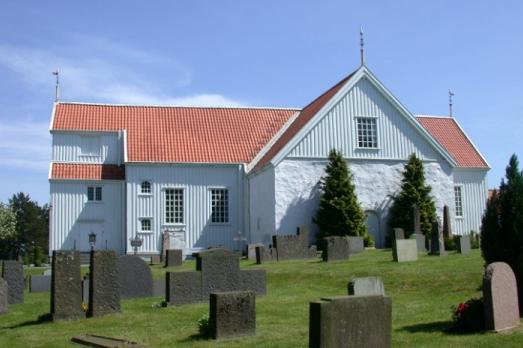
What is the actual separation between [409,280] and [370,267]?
3134mm

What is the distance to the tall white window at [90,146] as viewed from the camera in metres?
41.1

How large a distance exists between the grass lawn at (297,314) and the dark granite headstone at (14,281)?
0.42 m

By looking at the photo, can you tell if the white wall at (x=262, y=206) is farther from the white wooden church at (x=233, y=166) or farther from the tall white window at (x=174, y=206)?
the tall white window at (x=174, y=206)

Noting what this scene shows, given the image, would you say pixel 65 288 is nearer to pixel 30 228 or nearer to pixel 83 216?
pixel 83 216

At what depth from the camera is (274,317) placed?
1330 cm

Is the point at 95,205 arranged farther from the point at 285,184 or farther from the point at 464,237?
the point at 464,237

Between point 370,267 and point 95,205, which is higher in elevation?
point 95,205

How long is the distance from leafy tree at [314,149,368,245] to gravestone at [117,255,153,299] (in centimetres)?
1727

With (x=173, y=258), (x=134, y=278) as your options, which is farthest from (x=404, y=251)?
(x=173, y=258)

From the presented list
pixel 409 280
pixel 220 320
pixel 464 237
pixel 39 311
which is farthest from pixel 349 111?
pixel 220 320

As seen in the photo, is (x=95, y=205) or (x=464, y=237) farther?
(x=95, y=205)

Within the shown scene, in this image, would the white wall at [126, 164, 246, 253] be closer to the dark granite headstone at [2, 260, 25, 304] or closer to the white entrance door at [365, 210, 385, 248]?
the white entrance door at [365, 210, 385, 248]

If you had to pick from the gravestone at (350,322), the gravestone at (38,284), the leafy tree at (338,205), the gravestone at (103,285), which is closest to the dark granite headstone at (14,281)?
the gravestone at (38,284)

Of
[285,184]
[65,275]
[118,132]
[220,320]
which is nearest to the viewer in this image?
[220,320]
